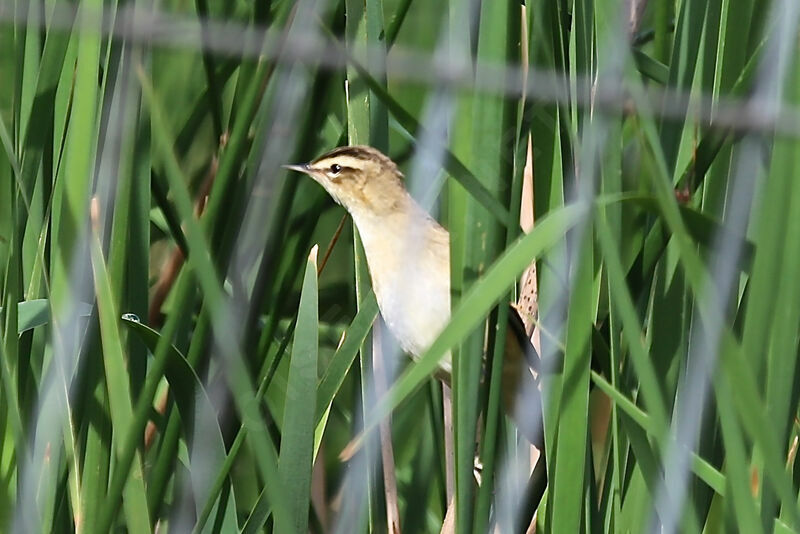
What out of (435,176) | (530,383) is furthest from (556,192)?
(530,383)

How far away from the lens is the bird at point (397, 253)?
127 cm

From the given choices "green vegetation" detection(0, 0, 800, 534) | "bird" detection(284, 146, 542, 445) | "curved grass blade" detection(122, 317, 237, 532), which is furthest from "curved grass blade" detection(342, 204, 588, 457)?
"bird" detection(284, 146, 542, 445)

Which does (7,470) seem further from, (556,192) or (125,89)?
(556,192)

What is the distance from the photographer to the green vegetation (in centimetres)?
70

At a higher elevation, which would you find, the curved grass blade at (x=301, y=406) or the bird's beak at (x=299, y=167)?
the bird's beak at (x=299, y=167)

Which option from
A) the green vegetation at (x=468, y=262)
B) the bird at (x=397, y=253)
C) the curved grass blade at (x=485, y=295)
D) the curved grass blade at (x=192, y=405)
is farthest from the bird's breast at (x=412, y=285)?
the curved grass blade at (x=485, y=295)

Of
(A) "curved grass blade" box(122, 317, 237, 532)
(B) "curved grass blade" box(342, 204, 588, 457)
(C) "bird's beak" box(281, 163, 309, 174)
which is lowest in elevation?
(A) "curved grass blade" box(122, 317, 237, 532)

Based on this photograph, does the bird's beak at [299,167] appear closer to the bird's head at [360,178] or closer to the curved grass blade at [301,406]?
the bird's head at [360,178]

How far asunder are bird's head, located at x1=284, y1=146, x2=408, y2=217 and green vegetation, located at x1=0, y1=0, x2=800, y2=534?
0.07 m

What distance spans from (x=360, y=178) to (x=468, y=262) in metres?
0.49

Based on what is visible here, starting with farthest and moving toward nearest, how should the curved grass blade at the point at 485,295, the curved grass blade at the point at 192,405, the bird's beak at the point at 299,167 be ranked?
the bird's beak at the point at 299,167 → the curved grass blade at the point at 192,405 → the curved grass blade at the point at 485,295

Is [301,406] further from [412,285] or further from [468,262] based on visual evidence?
[412,285]

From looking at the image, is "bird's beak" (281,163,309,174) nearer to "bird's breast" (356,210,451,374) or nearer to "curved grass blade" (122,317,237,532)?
"bird's breast" (356,210,451,374)

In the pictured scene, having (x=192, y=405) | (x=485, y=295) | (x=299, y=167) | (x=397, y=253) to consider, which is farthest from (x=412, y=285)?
(x=485, y=295)
